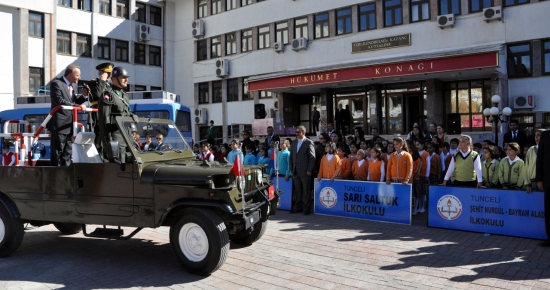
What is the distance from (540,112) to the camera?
18422mm

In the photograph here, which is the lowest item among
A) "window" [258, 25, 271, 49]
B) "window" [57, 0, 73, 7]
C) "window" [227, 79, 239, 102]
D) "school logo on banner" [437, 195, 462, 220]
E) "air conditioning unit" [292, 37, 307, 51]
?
"school logo on banner" [437, 195, 462, 220]

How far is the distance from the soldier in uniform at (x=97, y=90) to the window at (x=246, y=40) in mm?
21878

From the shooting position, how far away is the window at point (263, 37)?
2733cm

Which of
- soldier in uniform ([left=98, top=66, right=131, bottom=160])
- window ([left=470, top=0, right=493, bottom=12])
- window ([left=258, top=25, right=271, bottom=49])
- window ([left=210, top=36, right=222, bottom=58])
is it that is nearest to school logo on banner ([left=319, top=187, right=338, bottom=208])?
soldier in uniform ([left=98, top=66, right=131, bottom=160])

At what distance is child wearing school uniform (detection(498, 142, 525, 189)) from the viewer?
27.8 ft

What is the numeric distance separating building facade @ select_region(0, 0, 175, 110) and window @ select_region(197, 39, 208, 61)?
297 cm

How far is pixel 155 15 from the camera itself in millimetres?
32719

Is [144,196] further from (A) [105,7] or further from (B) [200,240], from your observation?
(A) [105,7]

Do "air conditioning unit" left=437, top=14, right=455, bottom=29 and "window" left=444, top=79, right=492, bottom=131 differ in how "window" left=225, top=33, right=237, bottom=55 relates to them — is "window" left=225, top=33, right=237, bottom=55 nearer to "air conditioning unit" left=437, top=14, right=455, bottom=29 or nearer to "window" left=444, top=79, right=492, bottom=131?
"air conditioning unit" left=437, top=14, right=455, bottom=29

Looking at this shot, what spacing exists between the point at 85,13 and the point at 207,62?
8.45m

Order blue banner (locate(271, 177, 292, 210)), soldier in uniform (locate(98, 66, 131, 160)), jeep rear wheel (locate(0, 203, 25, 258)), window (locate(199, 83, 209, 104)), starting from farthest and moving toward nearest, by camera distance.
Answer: window (locate(199, 83, 209, 104)) → blue banner (locate(271, 177, 292, 210)) → jeep rear wheel (locate(0, 203, 25, 258)) → soldier in uniform (locate(98, 66, 131, 160))

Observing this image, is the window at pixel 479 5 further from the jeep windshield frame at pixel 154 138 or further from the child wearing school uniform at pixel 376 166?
the jeep windshield frame at pixel 154 138

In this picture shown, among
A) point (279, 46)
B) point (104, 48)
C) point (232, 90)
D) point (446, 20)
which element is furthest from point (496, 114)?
point (104, 48)

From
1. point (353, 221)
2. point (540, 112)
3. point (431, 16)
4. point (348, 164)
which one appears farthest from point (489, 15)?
point (353, 221)
